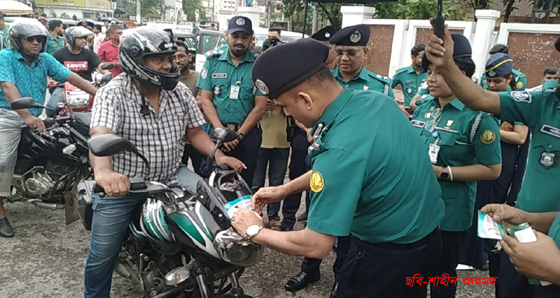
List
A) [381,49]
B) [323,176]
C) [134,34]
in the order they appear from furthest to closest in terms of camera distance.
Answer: [381,49] < [134,34] < [323,176]

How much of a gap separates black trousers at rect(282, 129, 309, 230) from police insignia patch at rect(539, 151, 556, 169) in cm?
226

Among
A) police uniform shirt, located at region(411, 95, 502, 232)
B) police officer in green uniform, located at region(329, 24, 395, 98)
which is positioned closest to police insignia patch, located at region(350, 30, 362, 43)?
police officer in green uniform, located at region(329, 24, 395, 98)

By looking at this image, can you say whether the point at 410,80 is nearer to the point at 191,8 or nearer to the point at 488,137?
the point at 488,137

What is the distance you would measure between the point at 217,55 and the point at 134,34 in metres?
1.70

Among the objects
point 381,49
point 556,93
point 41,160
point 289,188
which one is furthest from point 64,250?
point 381,49

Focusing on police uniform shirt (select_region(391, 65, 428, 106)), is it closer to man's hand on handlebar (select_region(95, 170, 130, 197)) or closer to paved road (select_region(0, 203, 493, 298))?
paved road (select_region(0, 203, 493, 298))

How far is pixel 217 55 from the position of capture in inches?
159

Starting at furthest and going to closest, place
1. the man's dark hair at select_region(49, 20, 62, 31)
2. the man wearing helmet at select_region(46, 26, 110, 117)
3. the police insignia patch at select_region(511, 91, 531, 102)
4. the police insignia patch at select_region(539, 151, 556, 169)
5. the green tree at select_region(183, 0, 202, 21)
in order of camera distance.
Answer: the green tree at select_region(183, 0, 202, 21), the man's dark hair at select_region(49, 20, 62, 31), the man wearing helmet at select_region(46, 26, 110, 117), the police insignia patch at select_region(511, 91, 531, 102), the police insignia patch at select_region(539, 151, 556, 169)

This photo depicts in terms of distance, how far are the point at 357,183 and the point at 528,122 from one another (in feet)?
3.73

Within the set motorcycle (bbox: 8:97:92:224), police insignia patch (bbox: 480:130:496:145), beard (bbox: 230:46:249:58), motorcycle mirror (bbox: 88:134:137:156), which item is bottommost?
motorcycle (bbox: 8:97:92:224)

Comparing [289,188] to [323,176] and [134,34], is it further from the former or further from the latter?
[134,34]

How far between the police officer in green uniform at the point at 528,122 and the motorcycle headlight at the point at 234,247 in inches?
45.2

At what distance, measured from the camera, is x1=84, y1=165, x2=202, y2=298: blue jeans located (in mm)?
2348

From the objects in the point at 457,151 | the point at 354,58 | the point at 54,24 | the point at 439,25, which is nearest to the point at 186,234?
the point at 439,25
